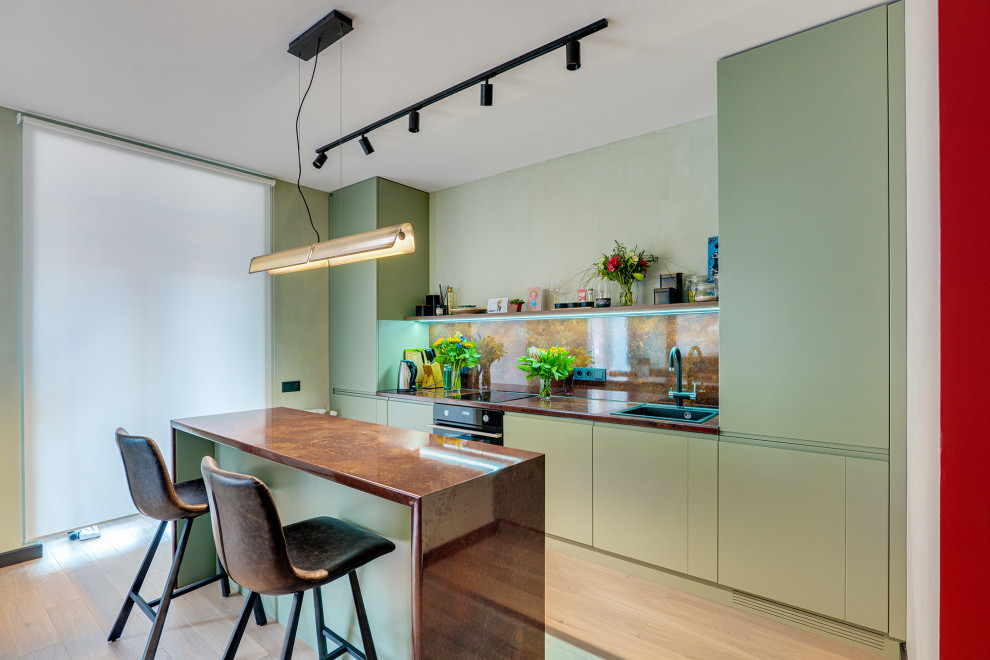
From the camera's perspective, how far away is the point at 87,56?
2258 millimetres

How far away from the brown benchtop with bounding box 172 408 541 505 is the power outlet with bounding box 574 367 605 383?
1.69 meters

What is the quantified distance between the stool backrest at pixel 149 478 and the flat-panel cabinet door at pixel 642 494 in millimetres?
2021

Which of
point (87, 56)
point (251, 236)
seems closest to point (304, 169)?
point (251, 236)

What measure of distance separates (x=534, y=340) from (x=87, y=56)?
10.00ft

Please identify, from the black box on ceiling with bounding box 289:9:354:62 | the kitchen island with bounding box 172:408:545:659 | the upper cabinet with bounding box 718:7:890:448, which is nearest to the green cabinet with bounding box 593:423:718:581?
the upper cabinet with bounding box 718:7:890:448

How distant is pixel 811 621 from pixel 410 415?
267 centimetres

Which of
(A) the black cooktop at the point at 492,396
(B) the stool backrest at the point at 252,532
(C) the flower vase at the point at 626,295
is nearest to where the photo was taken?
(B) the stool backrest at the point at 252,532

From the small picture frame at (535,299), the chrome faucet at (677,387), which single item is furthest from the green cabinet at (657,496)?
the small picture frame at (535,299)

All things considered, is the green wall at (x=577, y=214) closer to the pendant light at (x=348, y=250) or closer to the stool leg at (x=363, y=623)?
the pendant light at (x=348, y=250)

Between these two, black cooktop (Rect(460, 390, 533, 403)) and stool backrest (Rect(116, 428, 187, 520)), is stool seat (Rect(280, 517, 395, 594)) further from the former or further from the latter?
→ black cooktop (Rect(460, 390, 533, 403))

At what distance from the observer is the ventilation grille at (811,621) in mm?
1980

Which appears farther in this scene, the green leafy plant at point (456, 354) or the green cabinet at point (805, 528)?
the green leafy plant at point (456, 354)

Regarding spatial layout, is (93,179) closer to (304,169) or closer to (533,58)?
(304,169)

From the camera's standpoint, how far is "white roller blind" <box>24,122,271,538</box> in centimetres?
291
